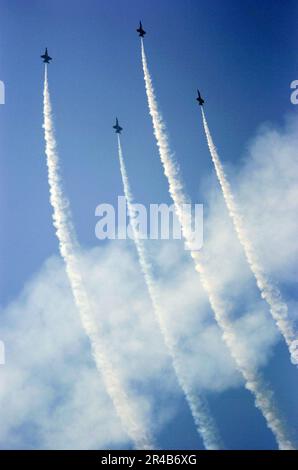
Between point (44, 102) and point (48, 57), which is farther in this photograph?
point (48, 57)

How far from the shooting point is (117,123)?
67.2 meters

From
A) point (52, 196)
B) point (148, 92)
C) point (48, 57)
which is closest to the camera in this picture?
point (52, 196)
